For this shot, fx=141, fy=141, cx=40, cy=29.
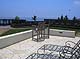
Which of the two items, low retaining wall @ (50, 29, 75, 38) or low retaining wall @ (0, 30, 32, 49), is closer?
low retaining wall @ (0, 30, 32, 49)

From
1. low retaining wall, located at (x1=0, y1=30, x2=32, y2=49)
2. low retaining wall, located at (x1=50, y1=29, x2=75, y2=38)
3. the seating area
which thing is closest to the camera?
the seating area

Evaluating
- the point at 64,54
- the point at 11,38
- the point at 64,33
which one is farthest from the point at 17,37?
the point at 64,33

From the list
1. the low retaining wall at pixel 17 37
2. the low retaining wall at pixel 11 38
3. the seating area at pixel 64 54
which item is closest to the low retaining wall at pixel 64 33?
the low retaining wall at pixel 17 37

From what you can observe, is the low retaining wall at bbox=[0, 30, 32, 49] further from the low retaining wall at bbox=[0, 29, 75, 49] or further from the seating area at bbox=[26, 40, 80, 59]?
the seating area at bbox=[26, 40, 80, 59]

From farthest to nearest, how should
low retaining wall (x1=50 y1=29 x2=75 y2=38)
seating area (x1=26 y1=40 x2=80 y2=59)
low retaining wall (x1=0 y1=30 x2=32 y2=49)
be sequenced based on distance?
low retaining wall (x1=50 y1=29 x2=75 y2=38), low retaining wall (x1=0 y1=30 x2=32 y2=49), seating area (x1=26 y1=40 x2=80 y2=59)

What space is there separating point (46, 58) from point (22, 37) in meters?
3.23

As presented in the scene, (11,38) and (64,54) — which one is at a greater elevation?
(11,38)

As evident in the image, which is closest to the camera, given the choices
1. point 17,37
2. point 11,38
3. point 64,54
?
point 64,54

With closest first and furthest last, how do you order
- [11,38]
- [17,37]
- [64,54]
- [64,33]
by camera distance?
[64,54] → [11,38] → [17,37] → [64,33]

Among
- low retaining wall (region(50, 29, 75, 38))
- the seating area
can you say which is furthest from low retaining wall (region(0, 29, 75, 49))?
the seating area

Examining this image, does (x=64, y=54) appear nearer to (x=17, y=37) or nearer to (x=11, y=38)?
(x=11, y=38)

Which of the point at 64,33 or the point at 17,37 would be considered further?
the point at 64,33

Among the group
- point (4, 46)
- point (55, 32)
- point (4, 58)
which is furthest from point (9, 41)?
point (55, 32)

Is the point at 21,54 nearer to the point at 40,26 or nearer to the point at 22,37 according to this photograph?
the point at 22,37
